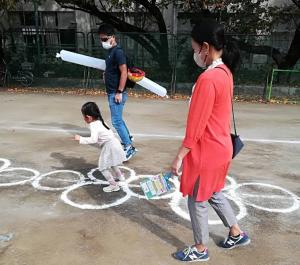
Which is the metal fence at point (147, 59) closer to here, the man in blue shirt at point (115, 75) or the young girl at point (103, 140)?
the man in blue shirt at point (115, 75)

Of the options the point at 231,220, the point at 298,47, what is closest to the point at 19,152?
the point at 231,220

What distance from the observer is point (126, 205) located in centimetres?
391

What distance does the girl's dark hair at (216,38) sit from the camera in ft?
8.13

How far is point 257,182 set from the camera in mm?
4605

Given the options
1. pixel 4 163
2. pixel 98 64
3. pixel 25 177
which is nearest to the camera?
pixel 25 177

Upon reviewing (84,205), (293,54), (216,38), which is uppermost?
(216,38)

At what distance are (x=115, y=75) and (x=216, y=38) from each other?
2800 millimetres

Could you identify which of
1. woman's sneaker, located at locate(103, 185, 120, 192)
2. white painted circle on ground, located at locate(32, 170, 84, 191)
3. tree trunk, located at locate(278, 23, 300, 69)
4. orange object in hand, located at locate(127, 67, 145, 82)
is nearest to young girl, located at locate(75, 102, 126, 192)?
woman's sneaker, located at locate(103, 185, 120, 192)

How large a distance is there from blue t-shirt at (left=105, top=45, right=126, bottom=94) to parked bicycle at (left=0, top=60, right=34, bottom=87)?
10191 mm

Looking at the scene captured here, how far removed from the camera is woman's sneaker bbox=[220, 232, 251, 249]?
10.2ft

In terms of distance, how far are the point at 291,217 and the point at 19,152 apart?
402cm

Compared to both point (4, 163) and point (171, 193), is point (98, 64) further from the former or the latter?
point (171, 193)

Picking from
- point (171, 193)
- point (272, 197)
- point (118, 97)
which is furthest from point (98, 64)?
point (272, 197)

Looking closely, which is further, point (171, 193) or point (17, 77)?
point (17, 77)
